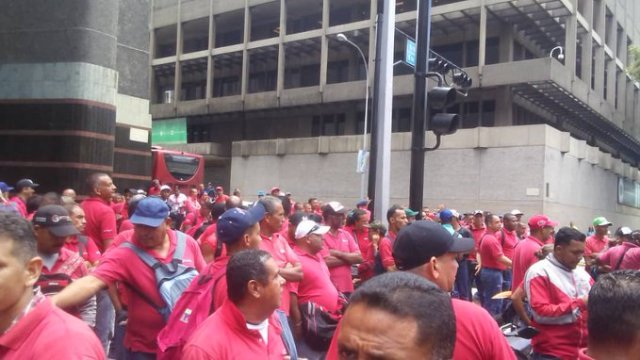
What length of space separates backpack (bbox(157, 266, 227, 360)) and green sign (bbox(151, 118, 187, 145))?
3908 cm

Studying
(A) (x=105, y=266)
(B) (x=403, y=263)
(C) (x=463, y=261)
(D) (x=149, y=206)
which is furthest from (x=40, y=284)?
(C) (x=463, y=261)

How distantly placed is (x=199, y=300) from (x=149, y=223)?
2.58 feet

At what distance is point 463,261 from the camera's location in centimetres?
1205

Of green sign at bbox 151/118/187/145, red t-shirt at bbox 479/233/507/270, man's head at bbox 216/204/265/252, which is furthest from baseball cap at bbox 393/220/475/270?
green sign at bbox 151/118/187/145

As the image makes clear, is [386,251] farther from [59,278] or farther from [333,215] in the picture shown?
[59,278]

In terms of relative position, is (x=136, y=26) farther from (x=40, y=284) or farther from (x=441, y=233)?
(x=441, y=233)

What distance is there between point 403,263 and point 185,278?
179 centimetres

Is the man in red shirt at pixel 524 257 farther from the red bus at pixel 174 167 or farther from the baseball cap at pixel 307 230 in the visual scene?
the red bus at pixel 174 167

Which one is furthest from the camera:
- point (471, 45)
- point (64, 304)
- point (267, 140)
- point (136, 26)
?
point (267, 140)

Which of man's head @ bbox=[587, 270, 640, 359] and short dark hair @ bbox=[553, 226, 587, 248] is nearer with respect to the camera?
man's head @ bbox=[587, 270, 640, 359]

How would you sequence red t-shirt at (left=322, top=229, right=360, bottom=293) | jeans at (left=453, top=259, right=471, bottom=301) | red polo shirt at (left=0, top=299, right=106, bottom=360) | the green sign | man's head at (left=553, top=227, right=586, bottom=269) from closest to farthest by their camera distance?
1. red polo shirt at (left=0, top=299, right=106, bottom=360)
2. man's head at (left=553, top=227, right=586, bottom=269)
3. red t-shirt at (left=322, top=229, right=360, bottom=293)
4. jeans at (left=453, top=259, right=471, bottom=301)
5. the green sign

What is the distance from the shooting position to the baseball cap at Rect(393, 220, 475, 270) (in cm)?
308

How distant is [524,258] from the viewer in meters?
7.62

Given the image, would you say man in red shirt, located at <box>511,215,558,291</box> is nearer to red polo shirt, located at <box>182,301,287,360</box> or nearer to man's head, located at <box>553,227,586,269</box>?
man's head, located at <box>553,227,586,269</box>
